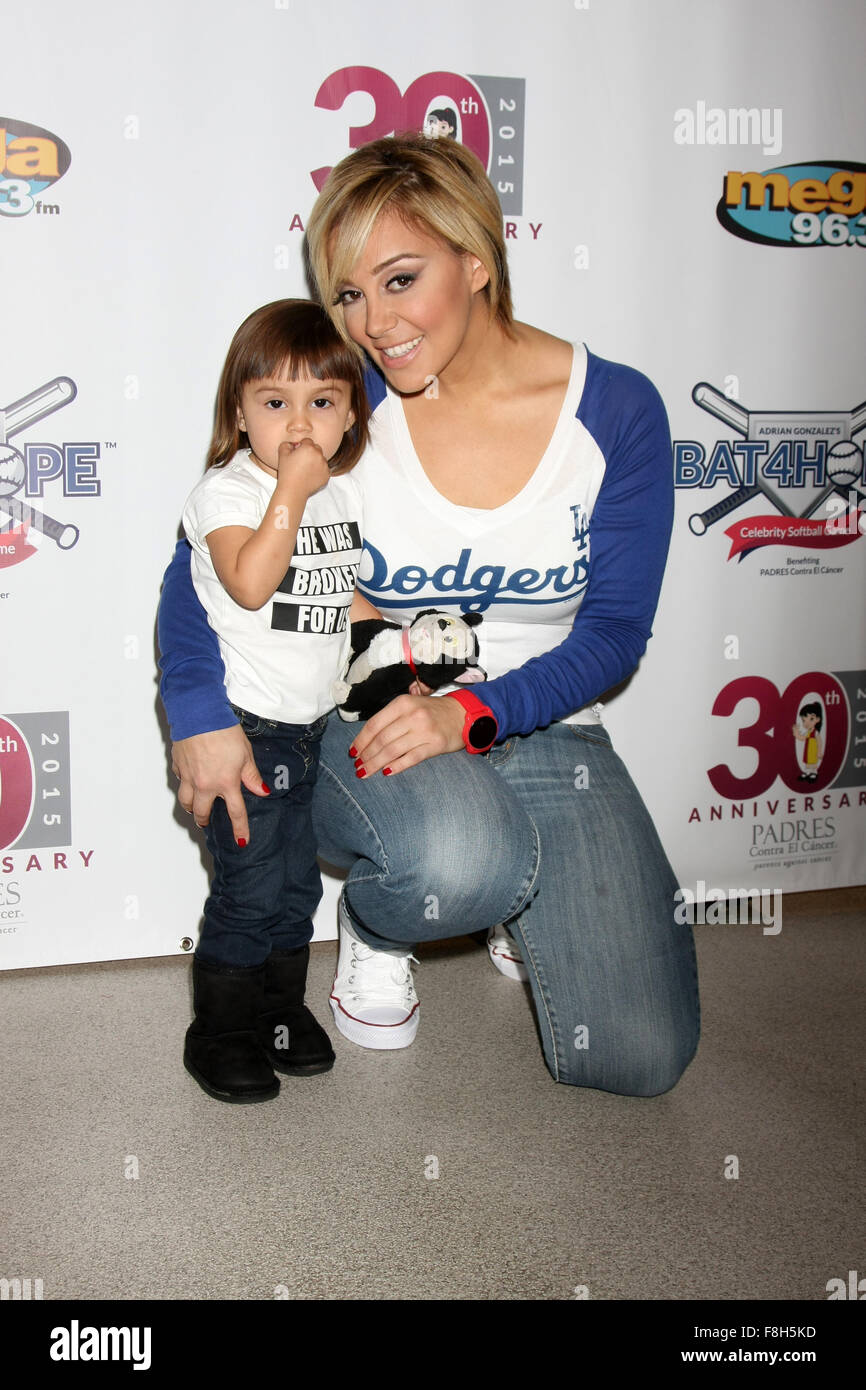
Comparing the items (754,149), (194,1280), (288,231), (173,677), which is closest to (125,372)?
(288,231)

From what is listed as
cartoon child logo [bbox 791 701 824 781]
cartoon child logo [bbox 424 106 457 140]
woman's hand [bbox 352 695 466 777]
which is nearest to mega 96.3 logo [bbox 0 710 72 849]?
woman's hand [bbox 352 695 466 777]

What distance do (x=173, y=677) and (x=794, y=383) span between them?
51.6 inches

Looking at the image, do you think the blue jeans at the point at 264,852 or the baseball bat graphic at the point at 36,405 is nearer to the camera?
the blue jeans at the point at 264,852

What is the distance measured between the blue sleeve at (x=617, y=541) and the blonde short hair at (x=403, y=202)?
26cm

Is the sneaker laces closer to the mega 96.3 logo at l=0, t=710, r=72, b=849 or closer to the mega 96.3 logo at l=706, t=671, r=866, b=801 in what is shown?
the mega 96.3 logo at l=0, t=710, r=72, b=849

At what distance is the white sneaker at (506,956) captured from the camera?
2.00 meters

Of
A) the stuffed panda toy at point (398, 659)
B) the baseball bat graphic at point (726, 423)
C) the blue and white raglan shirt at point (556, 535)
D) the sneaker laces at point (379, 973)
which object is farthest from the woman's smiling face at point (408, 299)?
the sneaker laces at point (379, 973)

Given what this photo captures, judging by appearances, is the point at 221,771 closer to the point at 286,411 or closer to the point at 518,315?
the point at 286,411

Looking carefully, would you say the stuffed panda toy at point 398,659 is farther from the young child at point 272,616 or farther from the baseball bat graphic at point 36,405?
the baseball bat graphic at point 36,405

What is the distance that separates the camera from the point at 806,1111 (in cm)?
161

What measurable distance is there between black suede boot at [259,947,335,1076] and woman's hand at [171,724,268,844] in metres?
0.24

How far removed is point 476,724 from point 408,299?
0.55 m

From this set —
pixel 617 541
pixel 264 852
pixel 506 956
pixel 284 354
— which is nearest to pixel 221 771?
pixel 264 852

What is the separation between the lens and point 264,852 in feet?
5.07
